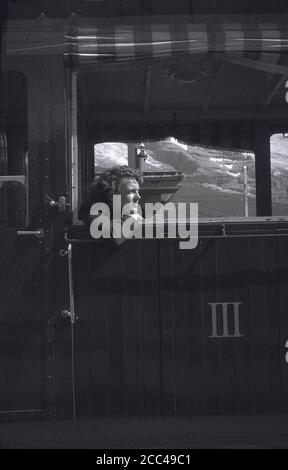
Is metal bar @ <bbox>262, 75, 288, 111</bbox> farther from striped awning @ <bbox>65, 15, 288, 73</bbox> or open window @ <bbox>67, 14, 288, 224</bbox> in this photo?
striped awning @ <bbox>65, 15, 288, 73</bbox>

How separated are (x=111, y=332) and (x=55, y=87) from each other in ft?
4.20

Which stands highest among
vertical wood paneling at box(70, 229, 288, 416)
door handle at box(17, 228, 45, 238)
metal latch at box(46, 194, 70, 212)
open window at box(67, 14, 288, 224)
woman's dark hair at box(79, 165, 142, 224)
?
open window at box(67, 14, 288, 224)

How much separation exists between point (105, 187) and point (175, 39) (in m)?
0.82

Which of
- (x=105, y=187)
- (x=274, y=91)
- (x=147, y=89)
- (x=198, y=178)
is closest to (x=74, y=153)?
(x=105, y=187)

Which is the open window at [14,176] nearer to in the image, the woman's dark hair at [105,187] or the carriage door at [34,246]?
the carriage door at [34,246]

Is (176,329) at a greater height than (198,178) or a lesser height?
lesser

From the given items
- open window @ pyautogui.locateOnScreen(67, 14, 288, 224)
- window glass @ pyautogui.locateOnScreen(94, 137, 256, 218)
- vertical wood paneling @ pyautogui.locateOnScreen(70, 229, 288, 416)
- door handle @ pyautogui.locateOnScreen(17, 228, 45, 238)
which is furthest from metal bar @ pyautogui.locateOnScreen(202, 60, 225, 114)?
door handle @ pyautogui.locateOnScreen(17, 228, 45, 238)

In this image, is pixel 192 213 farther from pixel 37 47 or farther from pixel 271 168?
pixel 37 47

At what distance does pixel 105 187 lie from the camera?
3.26 meters

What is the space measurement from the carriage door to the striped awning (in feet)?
0.64
